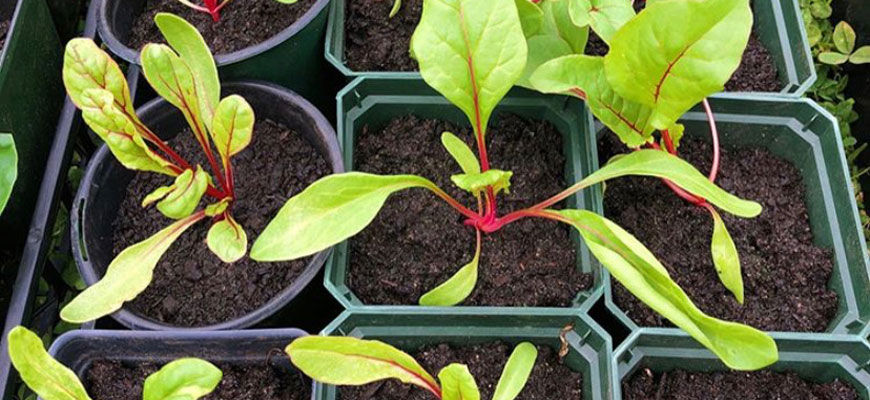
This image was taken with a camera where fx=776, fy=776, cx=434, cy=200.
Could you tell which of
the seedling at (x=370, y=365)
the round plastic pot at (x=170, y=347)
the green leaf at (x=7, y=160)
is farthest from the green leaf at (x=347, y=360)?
the green leaf at (x=7, y=160)

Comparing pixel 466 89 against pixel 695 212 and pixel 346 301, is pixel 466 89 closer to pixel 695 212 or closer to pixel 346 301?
pixel 346 301

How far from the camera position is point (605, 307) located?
1.16 meters

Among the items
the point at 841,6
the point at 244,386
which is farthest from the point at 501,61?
the point at 841,6

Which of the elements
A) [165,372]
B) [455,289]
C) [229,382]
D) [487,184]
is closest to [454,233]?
[455,289]

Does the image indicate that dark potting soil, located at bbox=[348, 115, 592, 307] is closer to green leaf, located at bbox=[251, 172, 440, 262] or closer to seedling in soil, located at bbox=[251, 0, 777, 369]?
seedling in soil, located at bbox=[251, 0, 777, 369]

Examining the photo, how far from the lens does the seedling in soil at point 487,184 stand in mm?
807

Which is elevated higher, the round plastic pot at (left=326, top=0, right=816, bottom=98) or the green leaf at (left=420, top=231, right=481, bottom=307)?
the round plastic pot at (left=326, top=0, right=816, bottom=98)

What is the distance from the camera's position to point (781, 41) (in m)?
1.37

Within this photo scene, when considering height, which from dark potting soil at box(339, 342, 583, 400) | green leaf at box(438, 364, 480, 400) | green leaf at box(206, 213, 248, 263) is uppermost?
green leaf at box(206, 213, 248, 263)

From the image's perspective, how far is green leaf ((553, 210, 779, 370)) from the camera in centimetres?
77

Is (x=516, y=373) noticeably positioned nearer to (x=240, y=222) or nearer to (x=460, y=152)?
(x=460, y=152)

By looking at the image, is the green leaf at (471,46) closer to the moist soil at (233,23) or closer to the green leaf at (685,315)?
the green leaf at (685,315)

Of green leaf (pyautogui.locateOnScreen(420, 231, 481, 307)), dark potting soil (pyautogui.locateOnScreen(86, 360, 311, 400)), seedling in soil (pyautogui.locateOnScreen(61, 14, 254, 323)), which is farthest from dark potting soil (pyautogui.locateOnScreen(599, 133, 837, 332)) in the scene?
seedling in soil (pyautogui.locateOnScreen(61, 14, 254, 323))

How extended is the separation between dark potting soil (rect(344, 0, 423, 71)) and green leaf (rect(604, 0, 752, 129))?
18.7 inches
